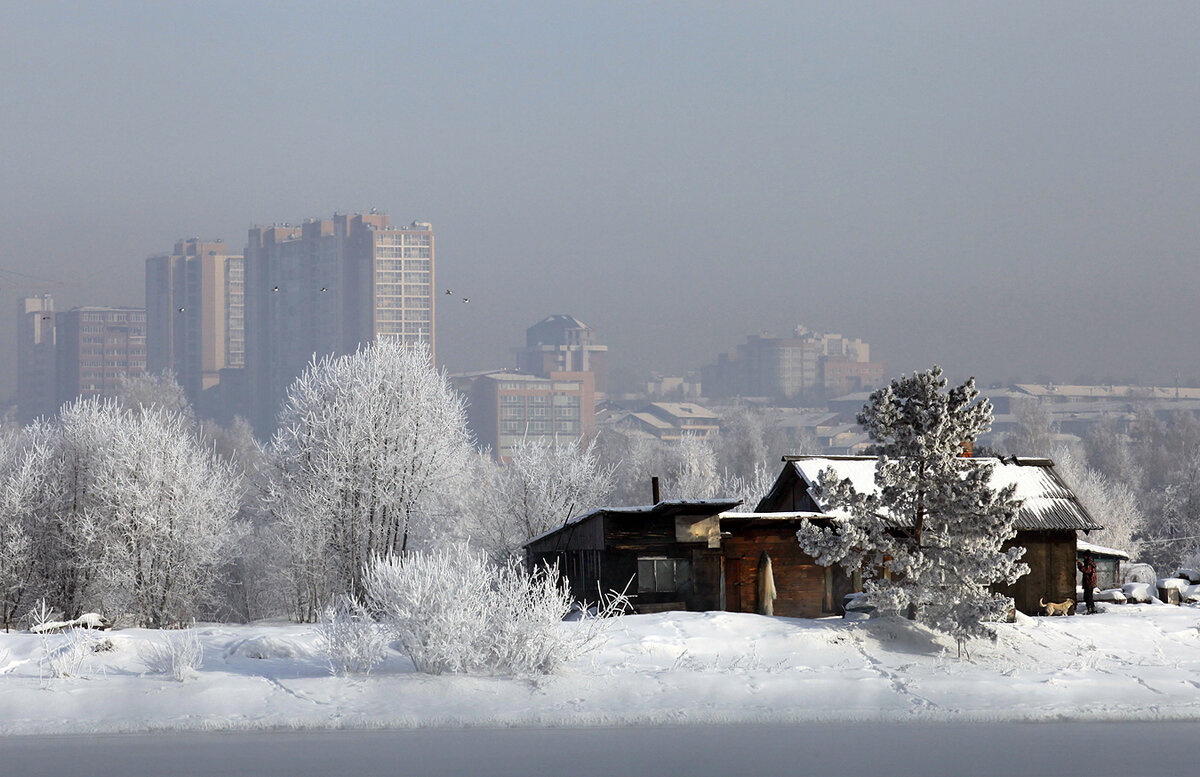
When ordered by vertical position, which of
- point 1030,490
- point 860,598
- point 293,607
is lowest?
point 293,607

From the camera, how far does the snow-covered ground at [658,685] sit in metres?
18.0

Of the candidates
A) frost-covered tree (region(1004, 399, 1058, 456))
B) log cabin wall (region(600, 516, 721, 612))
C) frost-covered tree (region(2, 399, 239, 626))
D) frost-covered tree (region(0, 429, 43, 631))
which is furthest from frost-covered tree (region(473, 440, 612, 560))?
frost-covered tree (region(1004, 399, 1058, 456))

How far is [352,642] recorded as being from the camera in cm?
1978

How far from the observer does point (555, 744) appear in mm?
16422

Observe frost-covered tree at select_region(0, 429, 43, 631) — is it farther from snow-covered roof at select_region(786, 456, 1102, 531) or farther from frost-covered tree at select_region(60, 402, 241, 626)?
snow-covered roof at select_region(786, 456, 1102, 531)

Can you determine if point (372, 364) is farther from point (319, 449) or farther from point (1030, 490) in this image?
point (1030, 490)

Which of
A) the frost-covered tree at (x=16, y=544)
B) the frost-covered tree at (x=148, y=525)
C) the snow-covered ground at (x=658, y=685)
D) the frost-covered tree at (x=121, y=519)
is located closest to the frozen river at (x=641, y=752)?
the snow-covered ground at (x=658, y=685)

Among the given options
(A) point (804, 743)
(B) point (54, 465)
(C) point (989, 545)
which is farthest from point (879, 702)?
(B) point (54, 465)

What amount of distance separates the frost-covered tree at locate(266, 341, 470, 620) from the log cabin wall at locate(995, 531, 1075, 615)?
21.1m

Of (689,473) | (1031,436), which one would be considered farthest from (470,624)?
(1031,436)

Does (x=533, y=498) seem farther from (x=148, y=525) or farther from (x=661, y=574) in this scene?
(x=661, y=574)

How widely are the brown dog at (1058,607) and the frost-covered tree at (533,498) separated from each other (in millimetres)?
21767

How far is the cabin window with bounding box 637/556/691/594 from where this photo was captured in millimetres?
29062

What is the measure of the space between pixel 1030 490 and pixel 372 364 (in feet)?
81.1
